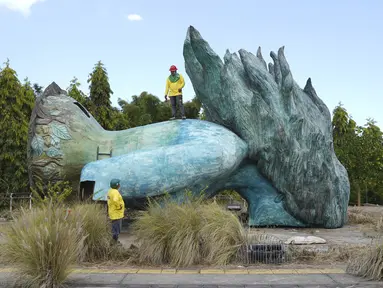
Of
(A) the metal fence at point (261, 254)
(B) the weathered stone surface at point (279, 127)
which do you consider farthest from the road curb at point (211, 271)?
(B) the weathered stone surface at point (279, 127)

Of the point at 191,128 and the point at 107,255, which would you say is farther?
the point at 191,128

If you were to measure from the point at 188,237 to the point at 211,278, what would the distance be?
1064 millimetres

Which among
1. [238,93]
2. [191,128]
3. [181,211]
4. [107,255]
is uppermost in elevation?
[238,93]

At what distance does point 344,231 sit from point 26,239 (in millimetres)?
8187

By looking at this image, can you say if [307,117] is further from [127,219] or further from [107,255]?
Result: [107,255]

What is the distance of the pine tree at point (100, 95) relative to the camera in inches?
1051

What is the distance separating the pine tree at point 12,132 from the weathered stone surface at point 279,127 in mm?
11597

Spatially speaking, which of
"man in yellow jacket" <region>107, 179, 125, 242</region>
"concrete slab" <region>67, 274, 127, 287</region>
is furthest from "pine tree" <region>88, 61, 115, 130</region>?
"concrete slab" <region>67, 274, 127, 287</region>

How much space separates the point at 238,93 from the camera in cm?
1155

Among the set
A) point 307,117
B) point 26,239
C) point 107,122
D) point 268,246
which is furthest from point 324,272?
point 107,122

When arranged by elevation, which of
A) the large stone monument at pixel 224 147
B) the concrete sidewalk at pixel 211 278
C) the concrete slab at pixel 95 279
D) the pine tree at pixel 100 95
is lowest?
the concrete slab at pixel 95 279

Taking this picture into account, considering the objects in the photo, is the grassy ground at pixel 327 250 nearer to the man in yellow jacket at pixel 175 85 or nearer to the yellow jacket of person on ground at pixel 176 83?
the man in yellow jacket at pixel 175 85

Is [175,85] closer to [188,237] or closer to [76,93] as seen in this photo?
[188,237]

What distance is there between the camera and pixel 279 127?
440 inches
